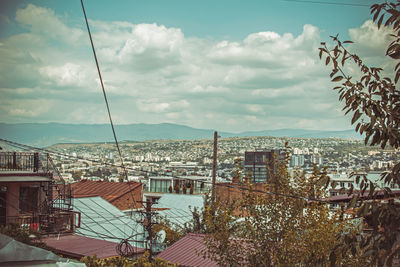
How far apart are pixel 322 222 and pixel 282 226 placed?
983 mm

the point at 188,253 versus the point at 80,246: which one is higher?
the point at 188,253

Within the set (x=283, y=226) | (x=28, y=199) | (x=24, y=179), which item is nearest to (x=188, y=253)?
(x=283, y=226)

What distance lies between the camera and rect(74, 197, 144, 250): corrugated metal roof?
1038 inches

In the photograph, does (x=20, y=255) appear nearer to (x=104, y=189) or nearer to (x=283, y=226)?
(x=283, y=226)

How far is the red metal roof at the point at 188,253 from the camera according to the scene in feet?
57.2

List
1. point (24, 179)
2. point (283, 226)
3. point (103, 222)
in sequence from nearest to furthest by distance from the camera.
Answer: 1. point (283, 226)
2. point (24, 179)
3. point (103, 222)

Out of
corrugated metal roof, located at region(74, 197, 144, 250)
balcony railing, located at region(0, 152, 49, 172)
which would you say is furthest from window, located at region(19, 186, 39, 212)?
corrugated metal roof, located at region(74, 197, 144, 250)

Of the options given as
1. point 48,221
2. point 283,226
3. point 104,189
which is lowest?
point 104,189

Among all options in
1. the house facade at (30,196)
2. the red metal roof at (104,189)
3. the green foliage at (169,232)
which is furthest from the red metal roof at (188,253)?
the red metal roof at (104,189)

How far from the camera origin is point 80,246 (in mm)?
21531

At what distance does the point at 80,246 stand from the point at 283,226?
14.1 m

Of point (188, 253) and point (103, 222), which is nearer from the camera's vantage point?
point (188, 253)

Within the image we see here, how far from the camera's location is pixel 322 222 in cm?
988

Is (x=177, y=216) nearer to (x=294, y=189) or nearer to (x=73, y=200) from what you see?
(x=73, y=200)
